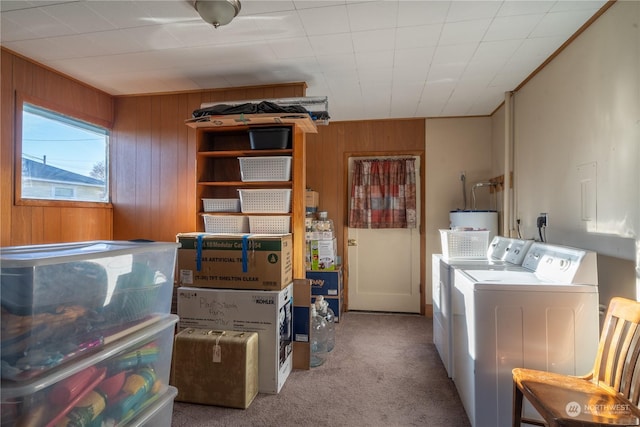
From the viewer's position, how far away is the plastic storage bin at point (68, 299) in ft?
2.77


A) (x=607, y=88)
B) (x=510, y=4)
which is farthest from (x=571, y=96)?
(x=510, y=4)

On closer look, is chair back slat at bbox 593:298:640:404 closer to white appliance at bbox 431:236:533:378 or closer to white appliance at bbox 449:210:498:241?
white appliance at bbox 431:236:533:378

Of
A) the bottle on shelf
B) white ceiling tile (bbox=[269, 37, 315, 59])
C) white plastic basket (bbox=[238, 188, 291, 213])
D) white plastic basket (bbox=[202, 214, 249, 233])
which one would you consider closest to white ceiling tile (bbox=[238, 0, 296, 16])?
white ceiling tile (bbox=[269, 37, 315, 59])

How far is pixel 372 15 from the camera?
184 cm

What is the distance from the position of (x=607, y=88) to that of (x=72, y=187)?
157 inches

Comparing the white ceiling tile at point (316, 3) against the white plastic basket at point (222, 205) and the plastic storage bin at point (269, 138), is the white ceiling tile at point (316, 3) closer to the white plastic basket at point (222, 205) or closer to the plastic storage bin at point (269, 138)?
the plastic storage bin at point (269, 138)

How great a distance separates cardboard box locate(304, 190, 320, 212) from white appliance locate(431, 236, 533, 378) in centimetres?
160

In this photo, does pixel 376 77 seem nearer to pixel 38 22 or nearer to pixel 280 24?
pixel 280 24

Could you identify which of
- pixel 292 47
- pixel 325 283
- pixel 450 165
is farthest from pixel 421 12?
pixel 325 283

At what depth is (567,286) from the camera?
1556mm

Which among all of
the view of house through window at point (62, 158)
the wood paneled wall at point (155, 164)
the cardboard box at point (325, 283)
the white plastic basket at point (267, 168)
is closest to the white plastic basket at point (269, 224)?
the white plastic basket at point (267, 168)

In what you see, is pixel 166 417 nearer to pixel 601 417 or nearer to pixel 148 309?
pixel 148 309

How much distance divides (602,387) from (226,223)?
8.28ft

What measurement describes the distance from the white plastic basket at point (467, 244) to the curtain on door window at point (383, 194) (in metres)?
1.36
